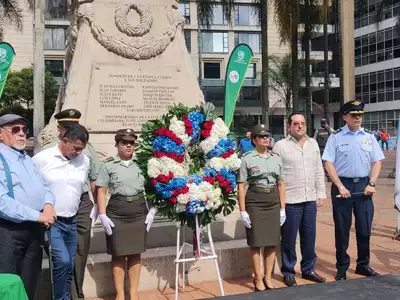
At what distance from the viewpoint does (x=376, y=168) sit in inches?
215

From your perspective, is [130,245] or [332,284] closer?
[332,284]

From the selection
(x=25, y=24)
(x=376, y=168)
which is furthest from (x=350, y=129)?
(x=25, y=24)

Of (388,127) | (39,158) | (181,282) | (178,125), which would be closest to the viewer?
(39,158)

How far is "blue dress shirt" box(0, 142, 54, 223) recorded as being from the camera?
3.37 meters

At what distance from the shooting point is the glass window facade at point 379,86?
43906 millimetres

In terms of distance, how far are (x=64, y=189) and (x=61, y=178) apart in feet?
0.31

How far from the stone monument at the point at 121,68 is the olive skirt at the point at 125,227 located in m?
2.14

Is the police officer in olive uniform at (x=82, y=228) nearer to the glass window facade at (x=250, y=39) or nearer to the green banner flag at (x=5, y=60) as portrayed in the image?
the green banner flag at (x=5, y=60)

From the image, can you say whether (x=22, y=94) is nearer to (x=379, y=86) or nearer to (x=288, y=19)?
(x=288, y=19)

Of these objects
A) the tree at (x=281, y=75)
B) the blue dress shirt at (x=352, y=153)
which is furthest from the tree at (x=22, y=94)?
the blue dress shirt at (x=352, y=153)

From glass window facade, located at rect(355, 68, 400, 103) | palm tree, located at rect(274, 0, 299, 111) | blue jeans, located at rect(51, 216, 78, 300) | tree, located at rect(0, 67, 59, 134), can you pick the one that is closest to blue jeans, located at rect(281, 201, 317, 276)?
blue jeans, located at rect(51, 216, 78, 300)

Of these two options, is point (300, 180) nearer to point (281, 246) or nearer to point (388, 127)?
point (281, 246)

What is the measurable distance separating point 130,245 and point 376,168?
113 inches

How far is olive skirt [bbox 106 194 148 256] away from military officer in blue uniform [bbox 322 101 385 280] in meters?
2.25
